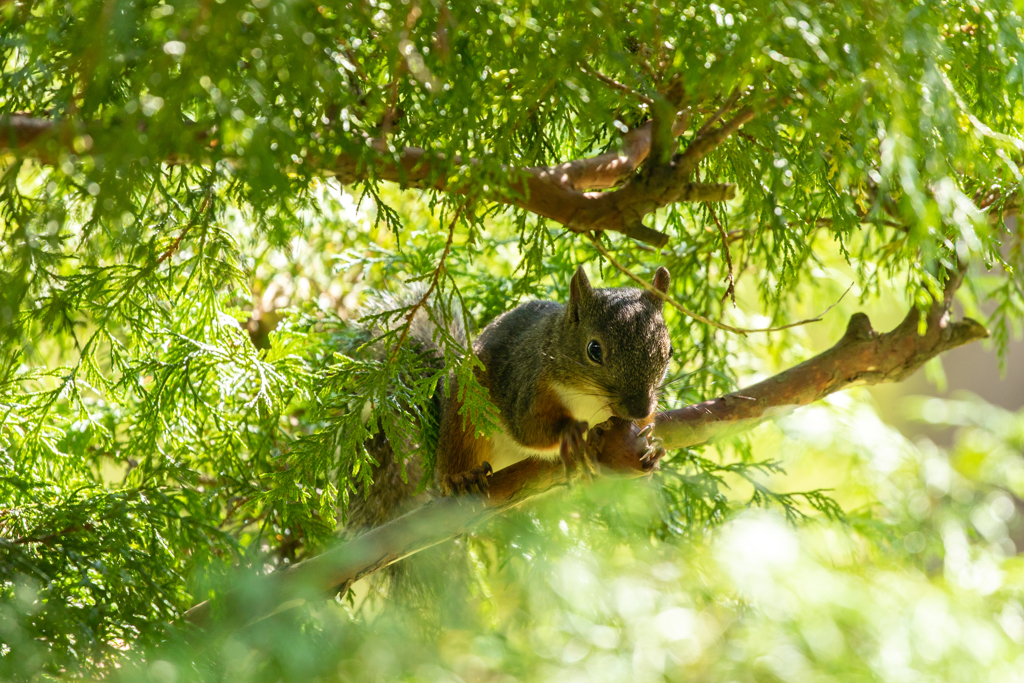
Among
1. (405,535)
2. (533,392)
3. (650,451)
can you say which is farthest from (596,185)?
(405,535)

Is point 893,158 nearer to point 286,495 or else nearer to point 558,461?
point 558,461

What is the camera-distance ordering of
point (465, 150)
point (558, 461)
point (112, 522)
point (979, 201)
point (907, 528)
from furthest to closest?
1. point (907, 528)
2. point (558, 461)
3. point (979, 201)
4. point (112, 522)
5. point (465, 150)

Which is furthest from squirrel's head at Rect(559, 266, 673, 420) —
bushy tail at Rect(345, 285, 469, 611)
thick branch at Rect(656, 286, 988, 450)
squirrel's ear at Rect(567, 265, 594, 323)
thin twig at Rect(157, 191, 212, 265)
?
thin twig at Rect(157, 191, 212, 265)

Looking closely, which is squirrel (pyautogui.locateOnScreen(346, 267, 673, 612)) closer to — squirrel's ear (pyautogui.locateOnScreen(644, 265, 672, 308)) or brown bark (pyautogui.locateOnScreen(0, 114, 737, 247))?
squirrel's ear (pyautogui.locateOnScreen(644, 265, 672, 308))

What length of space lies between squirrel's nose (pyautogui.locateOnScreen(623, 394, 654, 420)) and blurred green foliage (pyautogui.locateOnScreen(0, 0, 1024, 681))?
18 centimetres

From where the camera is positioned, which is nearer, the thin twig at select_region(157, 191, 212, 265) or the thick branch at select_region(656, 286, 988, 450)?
the thin twig at select_region(157, 191, 212, 265)

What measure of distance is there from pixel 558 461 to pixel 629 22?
2.58 feet

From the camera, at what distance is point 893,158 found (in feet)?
2.23

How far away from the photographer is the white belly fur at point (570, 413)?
158 centimetres

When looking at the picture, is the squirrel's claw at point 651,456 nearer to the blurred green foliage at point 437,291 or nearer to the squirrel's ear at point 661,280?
the blurred green foliage at point 437,291

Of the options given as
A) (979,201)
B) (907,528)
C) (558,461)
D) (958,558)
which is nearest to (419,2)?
(558,461)

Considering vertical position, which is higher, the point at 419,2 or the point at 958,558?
the point at 419,2

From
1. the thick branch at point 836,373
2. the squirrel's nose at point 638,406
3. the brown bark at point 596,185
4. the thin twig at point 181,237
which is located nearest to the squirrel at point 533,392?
the squirrel's nose at point 638,406

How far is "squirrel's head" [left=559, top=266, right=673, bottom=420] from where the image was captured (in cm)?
140
